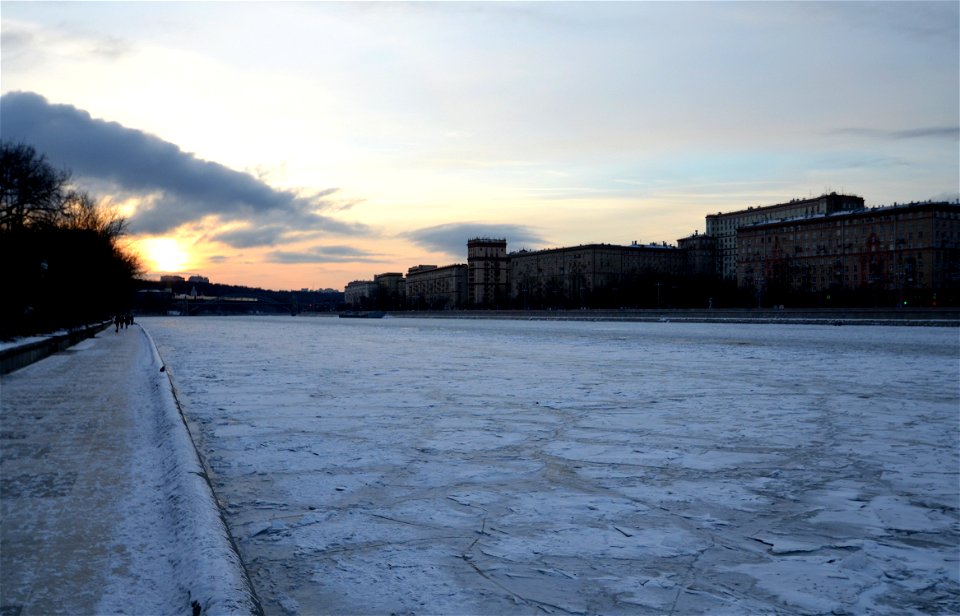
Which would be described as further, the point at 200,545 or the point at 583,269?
the point at 583,269

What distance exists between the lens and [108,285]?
154ft

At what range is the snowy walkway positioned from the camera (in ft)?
8.74

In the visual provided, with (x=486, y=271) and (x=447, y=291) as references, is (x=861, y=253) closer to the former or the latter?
(x=486, y=271)

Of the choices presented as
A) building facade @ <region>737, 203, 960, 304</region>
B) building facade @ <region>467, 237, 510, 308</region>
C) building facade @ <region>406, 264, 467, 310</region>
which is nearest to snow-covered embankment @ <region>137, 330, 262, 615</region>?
building facade @ <region>737, 203, 960, 304</region>

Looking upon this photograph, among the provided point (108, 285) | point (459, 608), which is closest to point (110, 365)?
point (459, 608)

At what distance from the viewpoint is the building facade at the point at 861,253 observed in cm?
9630

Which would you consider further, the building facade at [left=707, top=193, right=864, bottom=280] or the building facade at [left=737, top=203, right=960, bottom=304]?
the building facade at [left=707, top=193, right=864, bottom=280]

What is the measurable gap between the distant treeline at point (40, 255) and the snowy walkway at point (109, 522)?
14.6m

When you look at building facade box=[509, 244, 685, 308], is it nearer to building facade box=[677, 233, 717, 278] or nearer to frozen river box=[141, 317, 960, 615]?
building facade box=[677, 233, 717, 278]

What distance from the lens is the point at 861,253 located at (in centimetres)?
10600

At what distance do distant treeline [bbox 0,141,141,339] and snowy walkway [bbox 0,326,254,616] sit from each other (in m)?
14.6

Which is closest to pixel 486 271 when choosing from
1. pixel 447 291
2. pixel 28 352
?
pixel 447 291

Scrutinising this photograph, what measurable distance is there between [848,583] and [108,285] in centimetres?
5095

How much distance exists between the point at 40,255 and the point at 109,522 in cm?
2990
